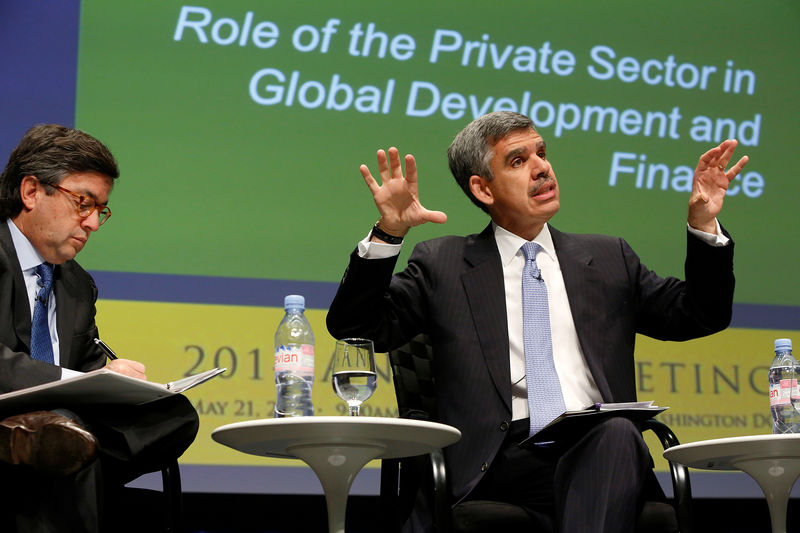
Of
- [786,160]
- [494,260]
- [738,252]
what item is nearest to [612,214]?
Result: [738,252]

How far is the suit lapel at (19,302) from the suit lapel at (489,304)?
126 cm

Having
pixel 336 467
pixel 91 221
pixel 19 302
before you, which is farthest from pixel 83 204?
pixel 336 467

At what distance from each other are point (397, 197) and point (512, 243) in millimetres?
631

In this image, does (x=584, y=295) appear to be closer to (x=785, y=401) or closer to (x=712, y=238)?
(x=712, y=238)

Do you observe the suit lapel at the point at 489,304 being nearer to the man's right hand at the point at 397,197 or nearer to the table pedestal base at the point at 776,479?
the man's right hand at the point at 397,197

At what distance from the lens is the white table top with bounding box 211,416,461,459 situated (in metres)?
2.22

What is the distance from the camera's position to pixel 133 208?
3855 mm

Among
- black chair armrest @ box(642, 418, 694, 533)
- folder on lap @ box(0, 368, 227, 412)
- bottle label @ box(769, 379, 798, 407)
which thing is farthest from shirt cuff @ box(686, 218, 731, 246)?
folder on lap @ box(0, 368, 227, 412)

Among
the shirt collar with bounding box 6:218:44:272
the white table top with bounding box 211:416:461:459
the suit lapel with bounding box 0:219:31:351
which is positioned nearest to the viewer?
the white table top with bounding box 211:416:461:459

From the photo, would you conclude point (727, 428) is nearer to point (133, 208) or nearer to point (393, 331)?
point (393, 331)

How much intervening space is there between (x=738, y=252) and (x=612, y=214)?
58 cm

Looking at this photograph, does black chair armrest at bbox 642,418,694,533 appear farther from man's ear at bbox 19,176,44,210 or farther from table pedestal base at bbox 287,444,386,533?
man's ear at bbox 19,176,44,210

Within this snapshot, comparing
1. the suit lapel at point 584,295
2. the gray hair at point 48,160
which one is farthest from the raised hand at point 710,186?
the gray hair at point 48,160

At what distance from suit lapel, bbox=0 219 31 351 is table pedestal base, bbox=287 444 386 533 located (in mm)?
838
